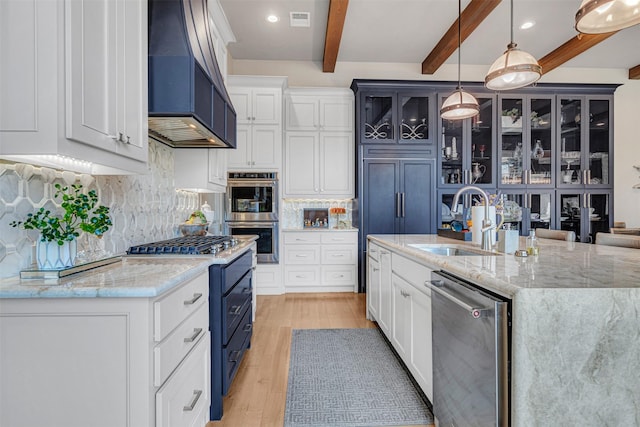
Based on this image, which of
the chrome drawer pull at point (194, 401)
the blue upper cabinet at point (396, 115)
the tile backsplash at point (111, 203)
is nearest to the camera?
the tile backsplash at point (111, 203)

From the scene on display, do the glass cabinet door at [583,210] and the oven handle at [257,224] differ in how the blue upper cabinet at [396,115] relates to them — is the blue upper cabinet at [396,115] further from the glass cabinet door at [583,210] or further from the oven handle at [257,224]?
the glass cabinet door at [583,210]

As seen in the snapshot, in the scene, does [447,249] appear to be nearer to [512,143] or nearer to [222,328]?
[222,328]

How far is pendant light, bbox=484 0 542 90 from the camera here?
86.0 inches

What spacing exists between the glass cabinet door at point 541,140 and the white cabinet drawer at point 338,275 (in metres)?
2.87

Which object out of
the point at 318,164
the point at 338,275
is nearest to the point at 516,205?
the point at 338,275

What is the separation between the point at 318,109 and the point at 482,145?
2374mm

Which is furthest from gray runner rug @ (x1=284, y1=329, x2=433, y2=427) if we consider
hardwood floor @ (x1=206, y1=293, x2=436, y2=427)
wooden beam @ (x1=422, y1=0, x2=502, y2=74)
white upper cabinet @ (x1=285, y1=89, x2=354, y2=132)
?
wooden beam @ (x1=422, y1=0, x2=502, y2=74)

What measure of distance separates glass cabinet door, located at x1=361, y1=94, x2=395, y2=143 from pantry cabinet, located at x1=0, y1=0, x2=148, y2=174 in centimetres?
341

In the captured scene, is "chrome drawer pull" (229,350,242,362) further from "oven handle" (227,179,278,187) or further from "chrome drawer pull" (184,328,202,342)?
"oven handle" (227,179,278,187)

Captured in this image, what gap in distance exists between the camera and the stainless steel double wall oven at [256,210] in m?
4.15

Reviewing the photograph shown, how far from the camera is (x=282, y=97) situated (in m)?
4.32

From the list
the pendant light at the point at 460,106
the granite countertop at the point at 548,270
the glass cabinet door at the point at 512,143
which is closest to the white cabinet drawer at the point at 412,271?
the granite countertop at the point at 548,270

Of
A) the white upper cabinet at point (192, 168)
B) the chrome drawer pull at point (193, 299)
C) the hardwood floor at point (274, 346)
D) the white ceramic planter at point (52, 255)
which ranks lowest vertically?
the hardwood floor at point (274, 346)

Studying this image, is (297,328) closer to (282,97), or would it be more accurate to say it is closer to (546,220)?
(282,97)
